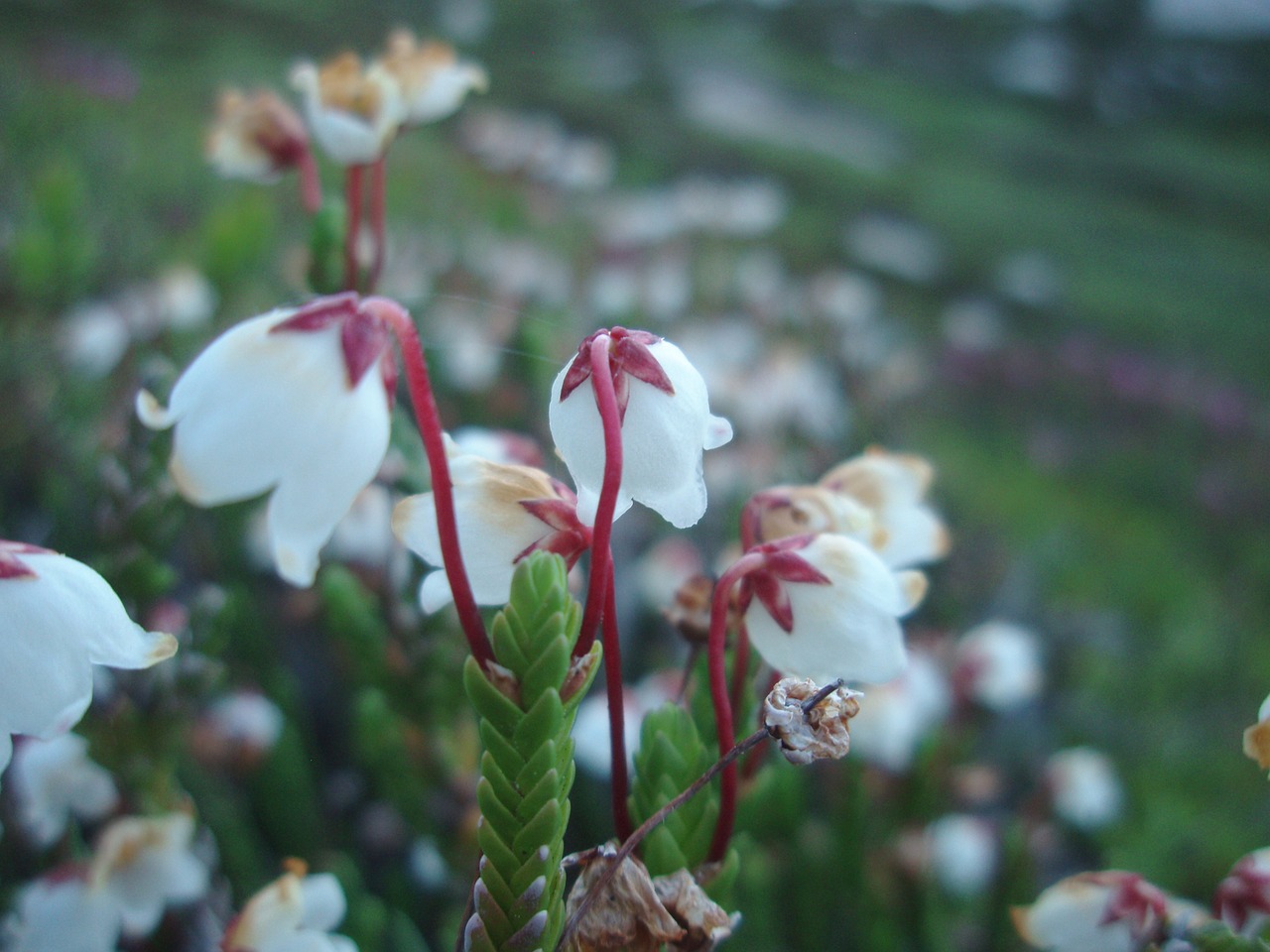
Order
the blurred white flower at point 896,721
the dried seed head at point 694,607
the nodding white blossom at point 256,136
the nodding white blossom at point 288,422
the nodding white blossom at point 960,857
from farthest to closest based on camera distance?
the nodding white blossom at point 960,857, the blurred white flower at point 896,721, the nodding white blossom at point 256,136, the dried seed head at point 694,607, the nodding white blossom at point 288,422

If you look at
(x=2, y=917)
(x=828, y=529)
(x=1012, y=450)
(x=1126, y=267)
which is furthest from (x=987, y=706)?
(x=1126, y=267)

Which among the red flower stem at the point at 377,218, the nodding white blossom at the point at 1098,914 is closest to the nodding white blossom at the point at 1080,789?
the nodding white blossom at the point at 1098,914

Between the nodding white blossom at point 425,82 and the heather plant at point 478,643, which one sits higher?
the nodding white blossom at point 425,82

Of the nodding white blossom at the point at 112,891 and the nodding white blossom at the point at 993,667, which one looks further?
the nodding white blossom at the point at 993,667

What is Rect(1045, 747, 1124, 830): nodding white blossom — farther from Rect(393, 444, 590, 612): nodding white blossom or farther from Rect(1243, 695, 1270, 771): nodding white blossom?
Rect(393, 444, 590, 612): nodding white blossom

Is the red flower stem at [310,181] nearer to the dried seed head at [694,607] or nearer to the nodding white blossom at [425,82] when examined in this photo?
the nodding white blossom at [425,82]

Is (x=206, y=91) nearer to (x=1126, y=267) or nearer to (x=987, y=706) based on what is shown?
(x=987, y=706)

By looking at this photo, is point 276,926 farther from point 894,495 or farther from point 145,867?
point 894,495
